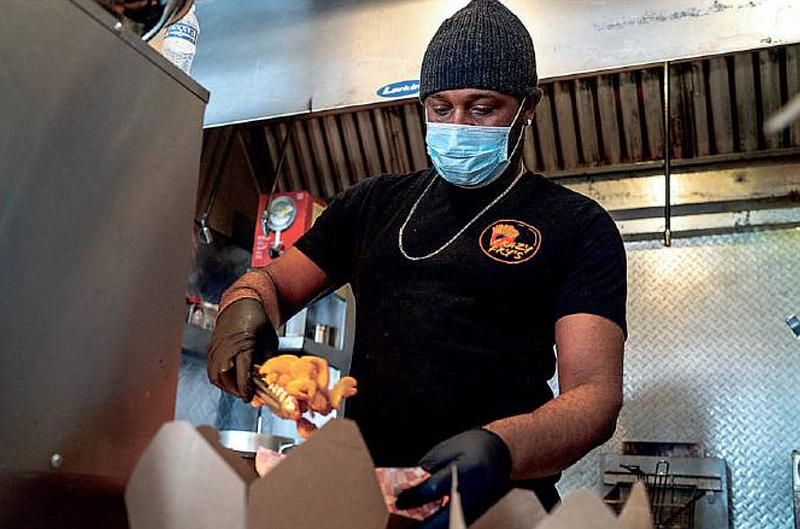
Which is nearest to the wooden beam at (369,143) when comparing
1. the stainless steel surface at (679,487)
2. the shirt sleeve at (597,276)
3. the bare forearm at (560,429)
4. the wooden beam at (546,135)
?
the wooden beam at (546,135)

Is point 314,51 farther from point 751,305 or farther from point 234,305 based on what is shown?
point 751,305

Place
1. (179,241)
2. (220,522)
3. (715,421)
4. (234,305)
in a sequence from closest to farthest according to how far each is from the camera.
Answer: (220,522), (179,241), (234,305), (715,421)

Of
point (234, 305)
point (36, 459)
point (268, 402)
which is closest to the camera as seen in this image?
point (36, 459)

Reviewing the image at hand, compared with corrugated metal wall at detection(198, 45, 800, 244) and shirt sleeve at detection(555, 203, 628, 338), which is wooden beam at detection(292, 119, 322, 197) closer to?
corrugated metal wall at detection(198, 45, 800, 244)

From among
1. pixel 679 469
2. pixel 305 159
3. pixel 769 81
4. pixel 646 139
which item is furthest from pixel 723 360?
pixel 305 159

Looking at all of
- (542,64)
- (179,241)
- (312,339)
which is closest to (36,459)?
(179,241)

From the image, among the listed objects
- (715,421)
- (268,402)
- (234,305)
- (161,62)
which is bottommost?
(715,421)

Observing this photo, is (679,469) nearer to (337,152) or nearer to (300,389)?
(337,152)

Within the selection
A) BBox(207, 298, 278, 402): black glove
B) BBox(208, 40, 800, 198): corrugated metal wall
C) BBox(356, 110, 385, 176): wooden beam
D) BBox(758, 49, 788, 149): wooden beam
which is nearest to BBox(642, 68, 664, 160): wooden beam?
BBox(208, 40, 800, 198): corrugated metal wall

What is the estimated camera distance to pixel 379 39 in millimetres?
2143

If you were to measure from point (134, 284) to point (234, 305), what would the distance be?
225 mm

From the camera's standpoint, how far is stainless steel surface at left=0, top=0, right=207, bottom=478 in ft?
2.73

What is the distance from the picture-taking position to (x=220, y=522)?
0.57 meters

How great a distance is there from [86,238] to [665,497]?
212cm
